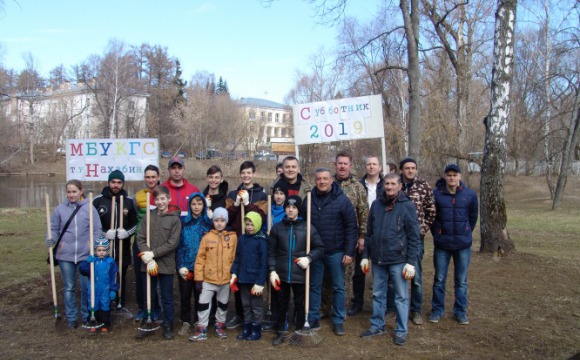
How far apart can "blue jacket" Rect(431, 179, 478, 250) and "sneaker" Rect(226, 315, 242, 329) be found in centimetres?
267

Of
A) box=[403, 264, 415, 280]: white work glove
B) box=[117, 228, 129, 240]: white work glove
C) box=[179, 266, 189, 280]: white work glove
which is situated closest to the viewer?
box=[403, 264, 415, 280]: white work glove

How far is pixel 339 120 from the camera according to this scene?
26.3 ft

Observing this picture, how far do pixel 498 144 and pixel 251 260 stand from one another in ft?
19.5

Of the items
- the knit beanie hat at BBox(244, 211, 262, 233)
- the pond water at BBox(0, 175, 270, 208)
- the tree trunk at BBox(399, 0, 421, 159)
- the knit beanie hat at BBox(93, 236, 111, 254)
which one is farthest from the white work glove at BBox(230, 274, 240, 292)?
the pond water at BBox(0, 175, 270, 208)

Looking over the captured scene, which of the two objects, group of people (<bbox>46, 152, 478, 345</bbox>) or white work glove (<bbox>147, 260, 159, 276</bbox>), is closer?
group of people (<bbox>46, 152, 478, 345</bbox>)

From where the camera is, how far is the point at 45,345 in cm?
509

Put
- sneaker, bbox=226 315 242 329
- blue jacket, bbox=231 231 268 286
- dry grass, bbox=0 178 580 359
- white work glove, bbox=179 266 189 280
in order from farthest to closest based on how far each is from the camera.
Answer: sneaker, bbox=226 315 242 329 → white work glove, bbox=179 266 189 280 → blue jacket, bbox=231 231 268 286 → dry grass, bbox=0 178 580 359

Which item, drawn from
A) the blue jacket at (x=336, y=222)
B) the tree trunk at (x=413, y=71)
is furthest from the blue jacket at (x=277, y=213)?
the tree trunk at (x=413, y=71)

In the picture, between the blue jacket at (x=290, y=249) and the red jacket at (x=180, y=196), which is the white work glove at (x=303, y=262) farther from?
the red jacket at (x=180, y=196)

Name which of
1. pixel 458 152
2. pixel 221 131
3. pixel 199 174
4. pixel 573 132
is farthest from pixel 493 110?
pixel 221 131

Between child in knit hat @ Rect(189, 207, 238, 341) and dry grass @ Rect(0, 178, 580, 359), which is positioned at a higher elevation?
child in knit hat @ Rect(189, 207, 238, 341)

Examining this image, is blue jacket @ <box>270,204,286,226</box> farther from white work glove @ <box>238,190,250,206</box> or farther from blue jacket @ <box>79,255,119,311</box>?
blue jacket @ <box>79,255,119,311</box>

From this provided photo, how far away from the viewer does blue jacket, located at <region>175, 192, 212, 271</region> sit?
215 inches

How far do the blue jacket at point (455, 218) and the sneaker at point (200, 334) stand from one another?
3010 millimetres
